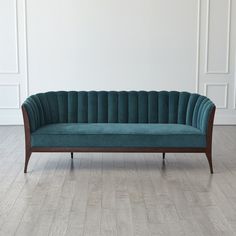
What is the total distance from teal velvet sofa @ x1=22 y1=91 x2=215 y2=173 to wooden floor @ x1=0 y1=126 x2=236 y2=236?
0.25 m

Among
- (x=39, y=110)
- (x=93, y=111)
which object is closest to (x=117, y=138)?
(x=93, y=111)

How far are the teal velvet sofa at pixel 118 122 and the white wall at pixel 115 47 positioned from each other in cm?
204

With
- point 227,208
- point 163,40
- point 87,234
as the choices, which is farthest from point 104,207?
point 163,40

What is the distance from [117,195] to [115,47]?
3.66 metres

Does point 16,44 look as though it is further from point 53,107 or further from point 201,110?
point 201,110

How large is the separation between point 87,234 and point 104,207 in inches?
20.8

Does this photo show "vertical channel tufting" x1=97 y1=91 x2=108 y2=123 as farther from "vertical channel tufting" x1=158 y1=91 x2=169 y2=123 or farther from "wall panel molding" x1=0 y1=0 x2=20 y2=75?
"wall panel molding" x1=0 y1=0 x2=20 y2=75

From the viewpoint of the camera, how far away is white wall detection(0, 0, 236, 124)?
6.97 metres

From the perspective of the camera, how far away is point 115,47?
7074mm

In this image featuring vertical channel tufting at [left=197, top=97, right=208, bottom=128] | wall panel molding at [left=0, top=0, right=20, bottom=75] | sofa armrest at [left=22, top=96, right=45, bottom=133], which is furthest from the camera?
wall panel molding at [left=0, top=0, right=20, bottom=75]

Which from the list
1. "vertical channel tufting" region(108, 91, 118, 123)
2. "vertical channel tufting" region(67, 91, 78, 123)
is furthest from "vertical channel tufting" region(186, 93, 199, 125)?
"vertical channel tufting" region(67, 91, 78, 123)

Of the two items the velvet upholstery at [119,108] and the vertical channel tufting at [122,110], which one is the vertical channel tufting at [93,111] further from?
the vertical channel tufting at [122,110]

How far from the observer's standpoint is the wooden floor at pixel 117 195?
10.4 feet

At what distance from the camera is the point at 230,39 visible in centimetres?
712
